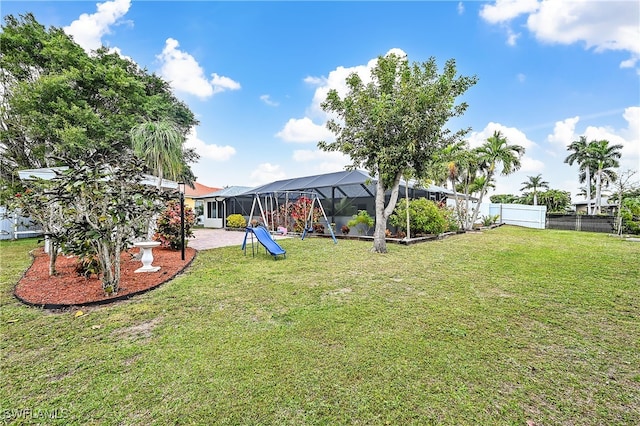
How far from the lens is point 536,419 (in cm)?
180

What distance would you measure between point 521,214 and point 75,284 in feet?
78.0

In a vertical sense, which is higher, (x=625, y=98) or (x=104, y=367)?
(x=625, y=98)

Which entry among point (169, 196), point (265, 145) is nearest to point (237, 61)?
point (265, 145)

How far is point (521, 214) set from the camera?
64.7ft

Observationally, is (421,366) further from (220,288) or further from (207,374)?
(220,288)

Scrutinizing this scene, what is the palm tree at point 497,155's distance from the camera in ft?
50.5

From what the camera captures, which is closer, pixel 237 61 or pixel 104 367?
pixel 104 367

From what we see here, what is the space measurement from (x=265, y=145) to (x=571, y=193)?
32588mm

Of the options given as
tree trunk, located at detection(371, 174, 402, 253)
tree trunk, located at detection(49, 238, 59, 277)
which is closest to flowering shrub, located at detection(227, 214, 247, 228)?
tree trunk, located at detection(371, 174, 402, 253)

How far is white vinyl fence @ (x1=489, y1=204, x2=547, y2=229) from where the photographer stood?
61.3 ft

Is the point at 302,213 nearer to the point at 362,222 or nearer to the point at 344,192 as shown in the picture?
the point at 344,192

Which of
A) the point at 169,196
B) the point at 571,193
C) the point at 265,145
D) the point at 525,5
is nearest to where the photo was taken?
the point at 169,196

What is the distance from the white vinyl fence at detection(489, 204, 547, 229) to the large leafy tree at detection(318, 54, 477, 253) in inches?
603

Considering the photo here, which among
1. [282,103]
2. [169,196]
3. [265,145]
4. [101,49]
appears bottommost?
[169,196]
